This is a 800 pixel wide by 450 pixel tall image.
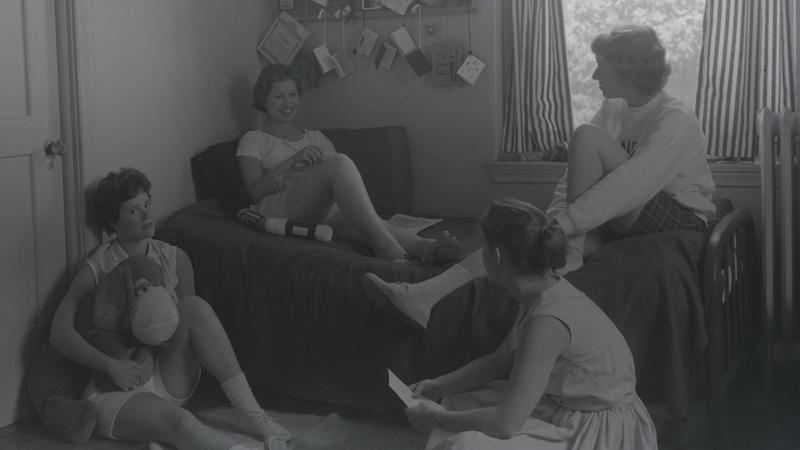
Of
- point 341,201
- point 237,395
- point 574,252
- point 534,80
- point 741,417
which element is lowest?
point 741,417

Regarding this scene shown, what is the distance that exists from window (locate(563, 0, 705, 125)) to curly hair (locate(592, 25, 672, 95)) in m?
0.64

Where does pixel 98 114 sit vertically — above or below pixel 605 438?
above

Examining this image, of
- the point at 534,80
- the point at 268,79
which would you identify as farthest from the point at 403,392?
the point at 534,80

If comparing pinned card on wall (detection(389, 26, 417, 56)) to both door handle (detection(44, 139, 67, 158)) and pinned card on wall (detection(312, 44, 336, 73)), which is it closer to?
pinned card on wall (detection(312, 44, 336, 73))

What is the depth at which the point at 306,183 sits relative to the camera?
2988mm

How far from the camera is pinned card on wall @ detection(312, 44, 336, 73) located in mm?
3799

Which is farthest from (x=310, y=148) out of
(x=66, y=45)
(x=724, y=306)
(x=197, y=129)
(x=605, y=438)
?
(x=605, y=438)

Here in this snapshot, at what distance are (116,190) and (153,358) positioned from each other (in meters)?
0.48

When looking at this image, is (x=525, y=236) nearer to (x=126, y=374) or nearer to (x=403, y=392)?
(x=403, y=392)

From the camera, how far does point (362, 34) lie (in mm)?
3768

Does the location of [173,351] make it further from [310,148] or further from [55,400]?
[310,148]

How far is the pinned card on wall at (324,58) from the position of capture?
3799 millimetres

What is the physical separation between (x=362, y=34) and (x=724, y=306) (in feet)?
6.03

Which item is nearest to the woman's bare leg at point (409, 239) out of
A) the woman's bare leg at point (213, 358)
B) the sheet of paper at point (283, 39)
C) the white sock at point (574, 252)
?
the white sock at point (574, 252)
